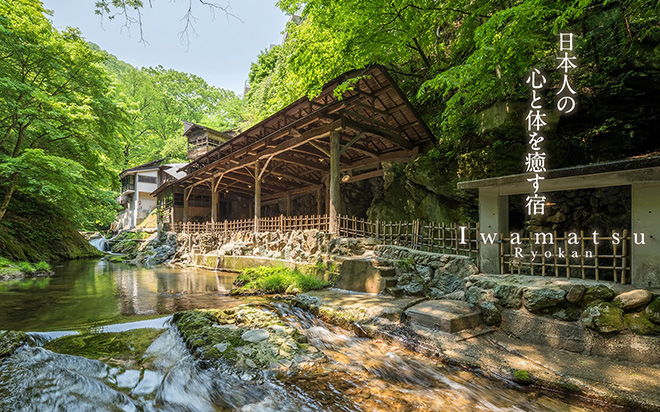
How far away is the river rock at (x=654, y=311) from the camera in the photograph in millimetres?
3652

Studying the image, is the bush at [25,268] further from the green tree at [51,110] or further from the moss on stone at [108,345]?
the moss on stone at [108,345]

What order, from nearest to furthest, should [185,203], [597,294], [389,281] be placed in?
1. [597,294]
2. [389,281]
3. [185,203]

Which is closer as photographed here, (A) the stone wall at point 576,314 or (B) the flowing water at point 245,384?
(B) the flowing water at point 245,384

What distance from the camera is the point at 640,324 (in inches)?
147

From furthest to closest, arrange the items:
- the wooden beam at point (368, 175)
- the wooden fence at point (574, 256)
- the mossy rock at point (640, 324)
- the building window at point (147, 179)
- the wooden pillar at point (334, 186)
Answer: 1. the building window at point (147, 179)
2. the wooden beam at point (368, 175)
3. the wooden pillar at point (334, 186)
4. the wooden fence at point (574, 256)
5. the mossy rock at point (640, 324)

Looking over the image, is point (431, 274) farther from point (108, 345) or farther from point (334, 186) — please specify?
point (108, 345)

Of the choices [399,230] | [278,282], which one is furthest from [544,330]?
[278,282]

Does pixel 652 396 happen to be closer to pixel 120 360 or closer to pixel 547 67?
pixel 120 360

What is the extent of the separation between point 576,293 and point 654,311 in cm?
77

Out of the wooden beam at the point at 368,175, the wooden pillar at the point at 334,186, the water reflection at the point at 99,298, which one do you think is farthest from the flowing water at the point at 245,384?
the wooden beam at the point at 368,175

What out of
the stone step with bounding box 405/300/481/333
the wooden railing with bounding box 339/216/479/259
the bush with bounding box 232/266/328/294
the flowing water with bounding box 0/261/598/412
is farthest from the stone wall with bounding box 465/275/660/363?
the bush with bounding box 232/266/328/294

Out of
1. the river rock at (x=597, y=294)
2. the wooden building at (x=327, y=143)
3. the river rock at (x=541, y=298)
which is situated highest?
the wooden building at (x=327, y=143)

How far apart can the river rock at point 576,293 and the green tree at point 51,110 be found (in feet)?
49.6

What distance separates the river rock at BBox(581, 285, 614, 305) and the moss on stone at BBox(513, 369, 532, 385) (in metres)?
1.61
